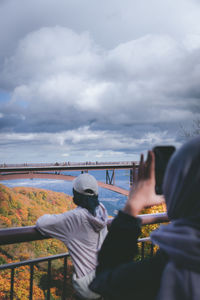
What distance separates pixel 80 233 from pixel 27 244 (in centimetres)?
1991

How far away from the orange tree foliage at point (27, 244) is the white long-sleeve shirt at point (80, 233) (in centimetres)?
1236

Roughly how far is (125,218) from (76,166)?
27.3 m

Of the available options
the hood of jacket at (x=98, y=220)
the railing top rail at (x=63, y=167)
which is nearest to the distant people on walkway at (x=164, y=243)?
the hood of jacket at (x=98, y=220)

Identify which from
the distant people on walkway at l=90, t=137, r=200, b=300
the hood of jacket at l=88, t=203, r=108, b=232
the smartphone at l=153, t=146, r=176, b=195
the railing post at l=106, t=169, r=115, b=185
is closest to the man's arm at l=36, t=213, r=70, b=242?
the hood of jacket at l=88, t=203, r=108, b=232

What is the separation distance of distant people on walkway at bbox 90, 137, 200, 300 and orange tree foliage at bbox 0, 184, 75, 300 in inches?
531

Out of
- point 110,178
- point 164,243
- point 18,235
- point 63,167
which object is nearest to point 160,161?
point 164,243

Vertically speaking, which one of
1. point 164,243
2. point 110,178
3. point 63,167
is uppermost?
point 164,243

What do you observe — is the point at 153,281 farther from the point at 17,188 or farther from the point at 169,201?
the point at 17,188

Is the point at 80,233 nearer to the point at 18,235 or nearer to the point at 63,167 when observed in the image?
the point at 18,235

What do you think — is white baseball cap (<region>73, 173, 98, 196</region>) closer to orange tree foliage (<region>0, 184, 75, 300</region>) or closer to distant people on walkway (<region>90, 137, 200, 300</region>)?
distant people on walkway (<region>90, 137, 200, 300</region>)

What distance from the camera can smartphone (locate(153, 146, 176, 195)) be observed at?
1.00 meters

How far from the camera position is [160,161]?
100 centimetres

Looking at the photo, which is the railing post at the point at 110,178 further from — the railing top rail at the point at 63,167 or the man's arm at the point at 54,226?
the man's arm at the point at 54,226

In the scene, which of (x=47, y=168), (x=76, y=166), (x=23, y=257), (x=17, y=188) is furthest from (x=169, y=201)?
(x=17, y=188)
